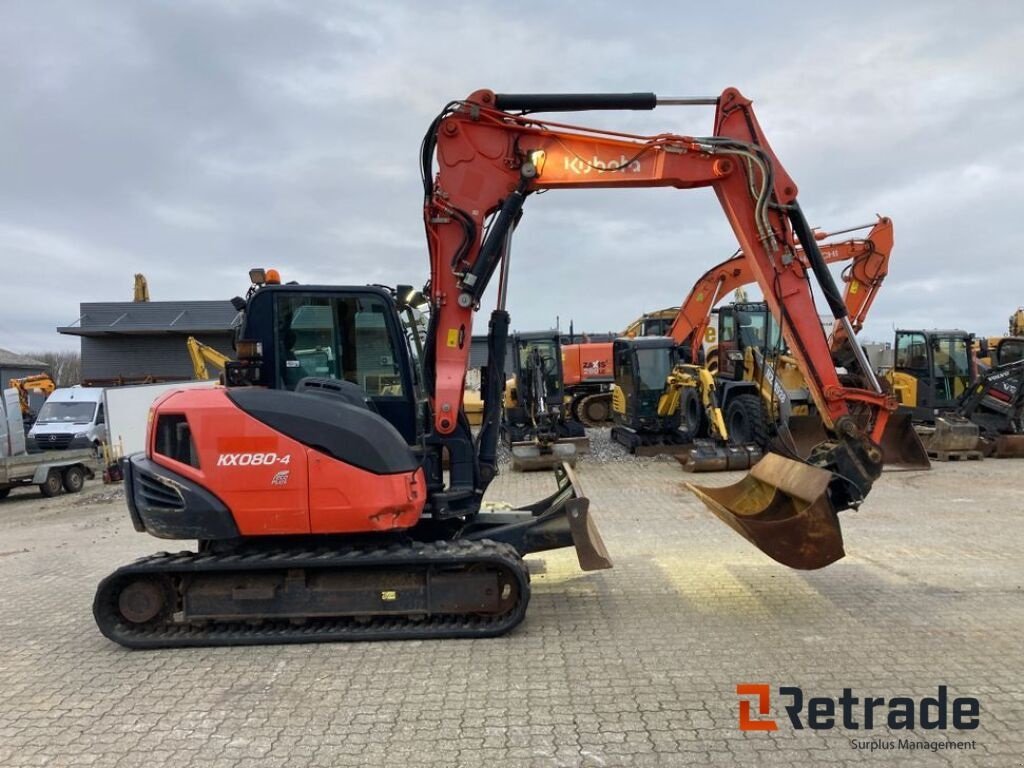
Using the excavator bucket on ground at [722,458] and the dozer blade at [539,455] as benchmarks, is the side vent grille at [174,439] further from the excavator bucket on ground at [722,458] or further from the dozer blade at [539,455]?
the excavator bucket on ground at [722,458]

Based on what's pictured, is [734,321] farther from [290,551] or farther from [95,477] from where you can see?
[95,477]

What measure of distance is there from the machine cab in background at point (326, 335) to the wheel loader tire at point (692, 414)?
34.0ft

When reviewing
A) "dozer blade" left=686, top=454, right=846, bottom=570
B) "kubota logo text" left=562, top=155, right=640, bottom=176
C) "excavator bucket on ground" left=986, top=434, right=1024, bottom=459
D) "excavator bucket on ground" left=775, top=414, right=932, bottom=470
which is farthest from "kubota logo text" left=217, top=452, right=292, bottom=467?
"excavator bucket on ground" left=986, top=434, right=1024, bottom=459

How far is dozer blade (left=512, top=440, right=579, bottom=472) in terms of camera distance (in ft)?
44.6

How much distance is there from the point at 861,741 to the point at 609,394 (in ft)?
60.2

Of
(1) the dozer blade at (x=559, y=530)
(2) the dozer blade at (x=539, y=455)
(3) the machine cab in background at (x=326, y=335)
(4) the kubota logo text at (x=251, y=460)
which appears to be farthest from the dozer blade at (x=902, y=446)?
(2) the dozer blade at (x=539, y=455)

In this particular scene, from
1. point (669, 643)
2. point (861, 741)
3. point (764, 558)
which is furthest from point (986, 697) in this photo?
point (764, 558)

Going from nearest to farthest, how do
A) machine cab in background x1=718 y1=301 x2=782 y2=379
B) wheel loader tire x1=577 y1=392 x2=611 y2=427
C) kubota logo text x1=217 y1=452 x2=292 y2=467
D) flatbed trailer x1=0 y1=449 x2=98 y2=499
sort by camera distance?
1. kubota logo text x1=217 y1=452 x2=292 y2=467
2. flatbed trailer x1=0 y1=449 x2=98 y2=499
3. machine cab in background x1=718 y1=301 x2=782 y2=379
4. wheel loader tire x1=577 y1=392 x2=611 y2=427

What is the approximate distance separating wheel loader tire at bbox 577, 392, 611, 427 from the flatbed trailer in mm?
13356

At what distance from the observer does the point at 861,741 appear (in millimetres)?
3215

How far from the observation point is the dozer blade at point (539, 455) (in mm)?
13594

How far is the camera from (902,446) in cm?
566

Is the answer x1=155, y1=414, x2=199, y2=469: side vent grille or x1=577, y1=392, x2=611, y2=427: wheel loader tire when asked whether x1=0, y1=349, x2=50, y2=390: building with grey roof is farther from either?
x1=155, y1=414, x2=199, y2=469: side vent grille

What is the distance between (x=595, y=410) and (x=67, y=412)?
49.4ft
